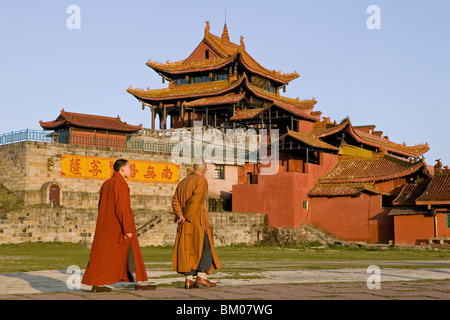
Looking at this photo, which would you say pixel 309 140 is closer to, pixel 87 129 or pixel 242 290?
pixel 87 129

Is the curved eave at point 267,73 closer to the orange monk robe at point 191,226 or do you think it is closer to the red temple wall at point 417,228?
the red temple wall at point 417,228

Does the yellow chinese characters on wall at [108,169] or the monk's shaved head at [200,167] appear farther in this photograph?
the yellow chinese characters on wall at [108,169]

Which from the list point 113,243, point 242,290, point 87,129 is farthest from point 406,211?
point 113,243

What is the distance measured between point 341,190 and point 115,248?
26.5 meters

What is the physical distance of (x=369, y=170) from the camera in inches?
1374

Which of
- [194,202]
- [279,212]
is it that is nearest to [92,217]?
[279,212]

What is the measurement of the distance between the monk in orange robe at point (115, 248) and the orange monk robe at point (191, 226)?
2.26ft

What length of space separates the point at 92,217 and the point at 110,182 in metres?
19.3

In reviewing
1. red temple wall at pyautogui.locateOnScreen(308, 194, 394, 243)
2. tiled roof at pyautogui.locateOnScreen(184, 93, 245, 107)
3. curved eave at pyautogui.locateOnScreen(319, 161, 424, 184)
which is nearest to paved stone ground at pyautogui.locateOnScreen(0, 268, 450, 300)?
red temple wall at pyautogui.locateOnScreen(308, 194, 394, 243)

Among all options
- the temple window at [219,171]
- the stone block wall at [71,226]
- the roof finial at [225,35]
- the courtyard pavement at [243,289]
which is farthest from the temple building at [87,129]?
the courtyard pavement at [243,289]

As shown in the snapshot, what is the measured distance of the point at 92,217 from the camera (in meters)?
27.3

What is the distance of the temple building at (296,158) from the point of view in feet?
109
